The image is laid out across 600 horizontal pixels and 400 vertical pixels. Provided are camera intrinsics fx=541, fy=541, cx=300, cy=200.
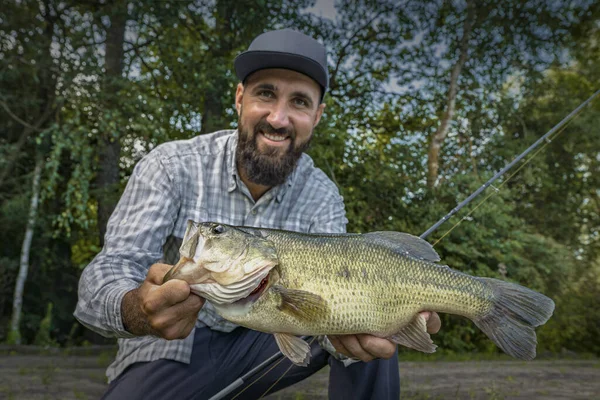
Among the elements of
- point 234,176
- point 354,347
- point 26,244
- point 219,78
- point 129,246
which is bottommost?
point 354,347

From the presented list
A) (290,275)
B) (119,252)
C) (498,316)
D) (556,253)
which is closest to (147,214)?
(119,252)

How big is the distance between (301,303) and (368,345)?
458mm

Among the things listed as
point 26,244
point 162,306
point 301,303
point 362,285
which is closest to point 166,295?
point 162,306

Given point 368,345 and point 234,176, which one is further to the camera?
point 234,176

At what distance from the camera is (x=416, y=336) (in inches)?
86.9

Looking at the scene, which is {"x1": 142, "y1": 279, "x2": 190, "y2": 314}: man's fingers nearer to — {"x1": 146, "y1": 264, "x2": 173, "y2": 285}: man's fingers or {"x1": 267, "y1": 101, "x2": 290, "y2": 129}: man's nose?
{"x1": 146, "y1": 264, "x2": 173, "y2": 285}: man's fingers

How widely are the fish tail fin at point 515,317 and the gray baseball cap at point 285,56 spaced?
1.48 m

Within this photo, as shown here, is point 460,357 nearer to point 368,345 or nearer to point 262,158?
point 262,158

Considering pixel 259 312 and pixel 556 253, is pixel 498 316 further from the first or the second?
pixel 556 253

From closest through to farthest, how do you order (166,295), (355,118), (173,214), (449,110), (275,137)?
1. (166,295)
2. (173,214)
3. (275,137)
4. (449,110)
5. (355,118)

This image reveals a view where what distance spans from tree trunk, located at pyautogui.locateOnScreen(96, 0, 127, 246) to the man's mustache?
6.46m

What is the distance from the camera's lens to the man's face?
3021 millimetres

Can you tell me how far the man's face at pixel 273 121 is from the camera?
3021 mm

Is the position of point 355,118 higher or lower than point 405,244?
higher
